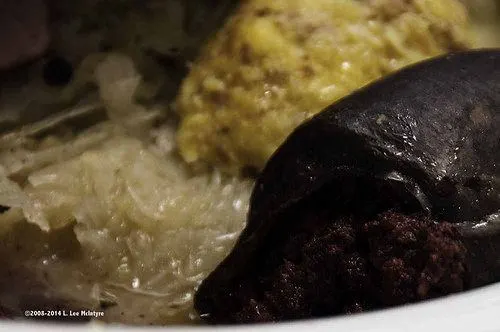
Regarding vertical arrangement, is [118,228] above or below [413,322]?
below

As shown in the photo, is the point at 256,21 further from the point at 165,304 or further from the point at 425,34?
the point at 165,304

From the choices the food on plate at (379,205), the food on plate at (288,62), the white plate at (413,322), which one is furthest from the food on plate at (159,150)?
the white plate at (413,322)

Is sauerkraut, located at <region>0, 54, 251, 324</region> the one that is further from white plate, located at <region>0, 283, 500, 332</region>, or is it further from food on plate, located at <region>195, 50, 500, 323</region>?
white plate, located at <region>0, 283, 500, 332</region>

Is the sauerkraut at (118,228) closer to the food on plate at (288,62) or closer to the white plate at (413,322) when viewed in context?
the food on plate at (288,62)

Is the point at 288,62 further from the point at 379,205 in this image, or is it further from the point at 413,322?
the point at 413,322

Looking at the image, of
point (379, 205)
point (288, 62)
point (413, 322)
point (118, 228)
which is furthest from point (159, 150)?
point (413, 322)

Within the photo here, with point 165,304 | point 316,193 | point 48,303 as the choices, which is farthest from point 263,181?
point 48,303
